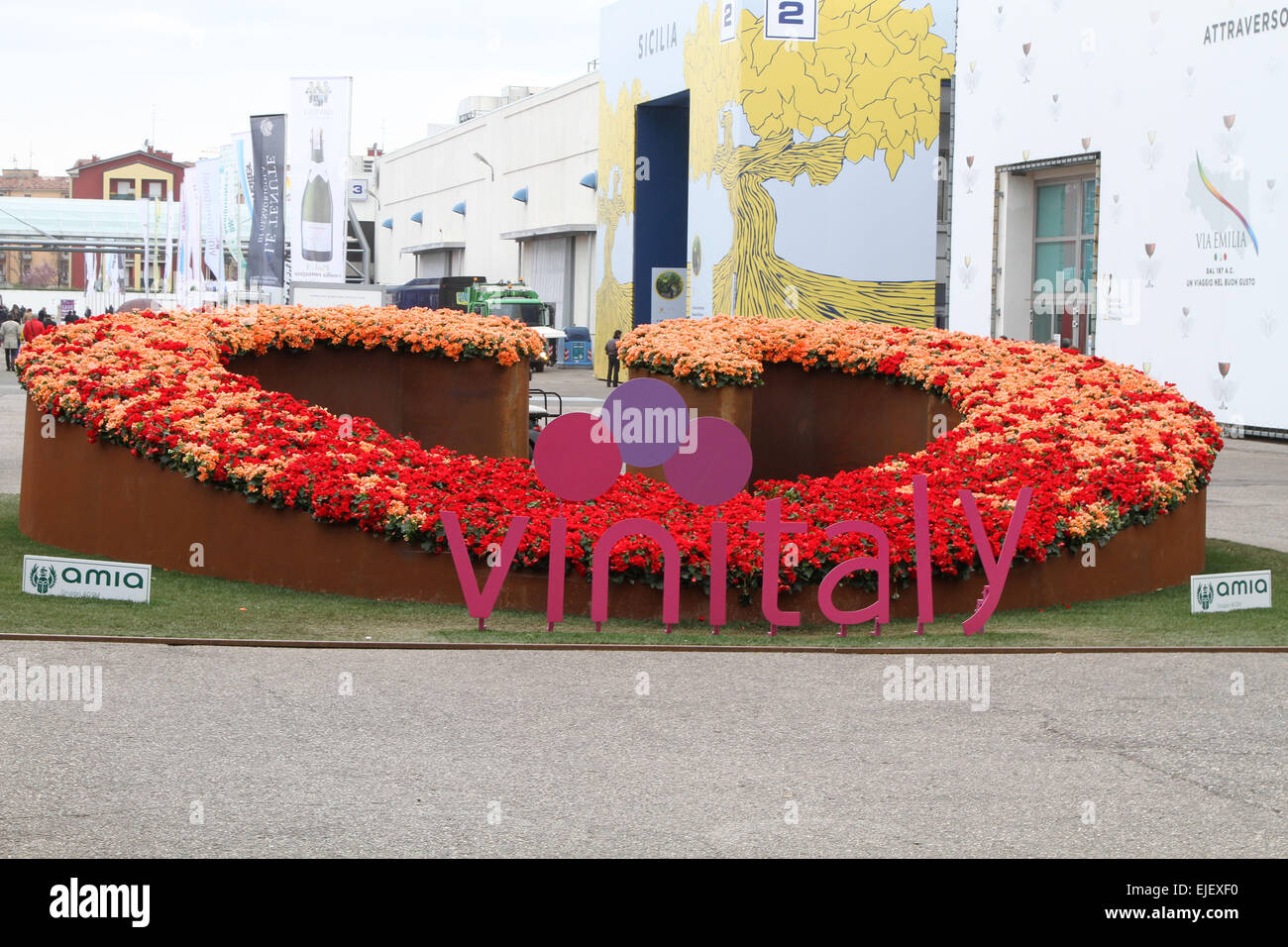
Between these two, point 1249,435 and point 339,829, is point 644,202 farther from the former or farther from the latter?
point 339,829

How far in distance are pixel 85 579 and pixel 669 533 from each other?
12.9ft

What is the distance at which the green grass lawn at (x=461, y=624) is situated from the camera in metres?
9.69

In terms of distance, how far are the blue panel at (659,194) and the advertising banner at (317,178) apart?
12.1 meters

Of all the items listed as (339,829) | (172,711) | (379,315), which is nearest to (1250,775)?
(339,829)

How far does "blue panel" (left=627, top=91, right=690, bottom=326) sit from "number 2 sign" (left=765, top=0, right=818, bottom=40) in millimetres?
7683

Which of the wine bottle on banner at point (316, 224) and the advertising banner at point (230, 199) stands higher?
the advertising banner at point (230, 199)

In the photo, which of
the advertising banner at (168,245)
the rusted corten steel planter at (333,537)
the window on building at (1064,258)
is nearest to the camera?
the rusted corten steel planter at (333,537)

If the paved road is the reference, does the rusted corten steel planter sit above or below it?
above

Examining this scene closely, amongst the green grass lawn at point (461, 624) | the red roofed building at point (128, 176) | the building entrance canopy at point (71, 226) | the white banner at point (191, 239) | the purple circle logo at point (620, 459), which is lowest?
the green grass lawn at point (461, 624)

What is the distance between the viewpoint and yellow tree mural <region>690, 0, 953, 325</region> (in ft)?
A: 120

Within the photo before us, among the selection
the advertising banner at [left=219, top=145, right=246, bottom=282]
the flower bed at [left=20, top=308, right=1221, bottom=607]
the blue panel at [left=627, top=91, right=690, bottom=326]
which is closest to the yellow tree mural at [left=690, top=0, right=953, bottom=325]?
the blue panel at [left=627, top=91, right=690, bottom=326]

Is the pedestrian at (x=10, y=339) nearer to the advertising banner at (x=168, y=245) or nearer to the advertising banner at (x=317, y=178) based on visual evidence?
the advertising banner at (x=317, y=178)

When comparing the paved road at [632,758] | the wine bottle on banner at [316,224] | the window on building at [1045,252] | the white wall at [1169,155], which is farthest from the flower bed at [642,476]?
the wine bottle on banner at [316,224]

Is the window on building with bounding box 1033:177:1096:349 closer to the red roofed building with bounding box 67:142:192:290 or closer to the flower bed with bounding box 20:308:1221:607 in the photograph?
the flower bed with bounding box 20:308:1221:607
